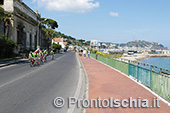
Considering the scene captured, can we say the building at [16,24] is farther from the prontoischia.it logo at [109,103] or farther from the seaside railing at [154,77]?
the prontoischia.it logo at [109,103]

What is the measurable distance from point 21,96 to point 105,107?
3212mm

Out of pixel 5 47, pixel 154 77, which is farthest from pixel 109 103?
pixel 5 47

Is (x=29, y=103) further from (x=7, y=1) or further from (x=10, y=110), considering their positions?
(x=7, y=1)

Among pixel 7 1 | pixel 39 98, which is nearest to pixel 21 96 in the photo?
pixel 39 98

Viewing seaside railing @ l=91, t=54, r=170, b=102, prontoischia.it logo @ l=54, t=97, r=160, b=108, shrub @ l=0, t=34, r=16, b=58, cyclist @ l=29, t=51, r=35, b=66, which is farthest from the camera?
shrub @ l=0, t=34, r=16, b=58

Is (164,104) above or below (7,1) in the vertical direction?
below

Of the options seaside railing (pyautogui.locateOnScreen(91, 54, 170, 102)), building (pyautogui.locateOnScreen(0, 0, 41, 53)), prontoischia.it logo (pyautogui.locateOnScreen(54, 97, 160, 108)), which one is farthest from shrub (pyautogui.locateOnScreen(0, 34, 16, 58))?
prontoischia.it logo (pyautogui.locateOnScreen(54, 97, 160, 108))

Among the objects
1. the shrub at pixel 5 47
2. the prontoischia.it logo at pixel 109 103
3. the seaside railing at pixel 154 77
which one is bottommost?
the prontoischia.it logo at pixel 109 103

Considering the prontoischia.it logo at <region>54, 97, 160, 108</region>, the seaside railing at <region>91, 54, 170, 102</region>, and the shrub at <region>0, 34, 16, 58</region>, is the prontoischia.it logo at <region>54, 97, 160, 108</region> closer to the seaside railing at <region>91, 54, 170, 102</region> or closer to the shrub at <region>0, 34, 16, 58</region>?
the seaside railing at <region>91, 54, 170, 102</region>

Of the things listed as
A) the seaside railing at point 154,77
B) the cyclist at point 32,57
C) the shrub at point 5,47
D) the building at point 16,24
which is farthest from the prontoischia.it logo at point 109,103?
the building at point 16,24

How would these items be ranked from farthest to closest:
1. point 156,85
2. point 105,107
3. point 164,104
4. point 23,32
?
point 23,32, point 156,85, point 164,104, point 105,107

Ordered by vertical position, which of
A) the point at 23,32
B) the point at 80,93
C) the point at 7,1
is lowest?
the point at 80,93

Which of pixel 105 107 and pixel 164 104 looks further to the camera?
pixel 164 104

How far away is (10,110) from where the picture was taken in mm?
5219
